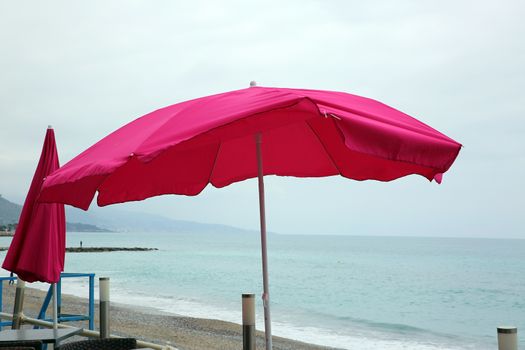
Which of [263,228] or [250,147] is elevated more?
[250,147]

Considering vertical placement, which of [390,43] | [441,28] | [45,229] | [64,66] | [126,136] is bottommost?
[45,229]

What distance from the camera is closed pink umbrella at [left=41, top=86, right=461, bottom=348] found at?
103 inches

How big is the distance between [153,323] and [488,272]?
49.3 m

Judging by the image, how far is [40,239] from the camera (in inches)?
191

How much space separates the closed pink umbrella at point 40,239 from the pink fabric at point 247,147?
0.95m

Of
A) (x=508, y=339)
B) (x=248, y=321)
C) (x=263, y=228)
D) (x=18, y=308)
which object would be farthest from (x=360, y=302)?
(x=508, y=339)

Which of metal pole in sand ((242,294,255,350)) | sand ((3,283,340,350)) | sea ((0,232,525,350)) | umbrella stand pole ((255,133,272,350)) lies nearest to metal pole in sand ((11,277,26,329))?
metal pole in sand ((242,294,255,350))

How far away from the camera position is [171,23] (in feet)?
52.3

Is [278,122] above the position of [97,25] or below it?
below

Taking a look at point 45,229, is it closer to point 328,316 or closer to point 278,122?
point 278,122

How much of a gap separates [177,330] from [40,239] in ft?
42.2

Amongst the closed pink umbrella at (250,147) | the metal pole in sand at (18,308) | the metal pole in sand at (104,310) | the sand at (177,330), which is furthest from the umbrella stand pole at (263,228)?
the sand at (177,330)

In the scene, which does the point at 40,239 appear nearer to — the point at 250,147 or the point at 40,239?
the point at 40,239

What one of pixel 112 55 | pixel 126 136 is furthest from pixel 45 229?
pixel 112 55
